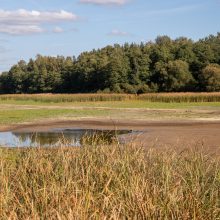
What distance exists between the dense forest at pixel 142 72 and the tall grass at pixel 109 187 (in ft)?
246

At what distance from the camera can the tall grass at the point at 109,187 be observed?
19.6 feet

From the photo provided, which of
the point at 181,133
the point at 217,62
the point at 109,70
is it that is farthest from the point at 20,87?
the point at 181,133

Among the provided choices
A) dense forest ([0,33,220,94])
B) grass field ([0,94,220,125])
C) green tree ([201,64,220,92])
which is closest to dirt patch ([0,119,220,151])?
grass field ([0,94,220,125])

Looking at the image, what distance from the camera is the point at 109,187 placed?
7.12 metres

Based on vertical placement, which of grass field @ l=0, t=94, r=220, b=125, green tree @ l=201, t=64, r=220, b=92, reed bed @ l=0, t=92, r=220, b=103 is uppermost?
green tree @ l=201, t=64, r=220, b=92

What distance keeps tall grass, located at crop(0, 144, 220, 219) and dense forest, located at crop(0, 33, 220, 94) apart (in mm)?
74899

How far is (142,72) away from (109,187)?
95.9 metres

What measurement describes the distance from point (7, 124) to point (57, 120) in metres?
4.97

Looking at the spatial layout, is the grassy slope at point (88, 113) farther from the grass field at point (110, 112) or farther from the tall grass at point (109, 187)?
the tall grass at point (109, 187)

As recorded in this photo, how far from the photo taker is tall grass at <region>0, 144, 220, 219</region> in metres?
5.99

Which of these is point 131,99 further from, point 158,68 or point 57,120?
point 57,120

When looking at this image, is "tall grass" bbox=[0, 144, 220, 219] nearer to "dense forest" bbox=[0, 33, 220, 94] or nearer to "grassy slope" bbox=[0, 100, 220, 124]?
"grassy slope" bbox=[0, 100, 220, 124]

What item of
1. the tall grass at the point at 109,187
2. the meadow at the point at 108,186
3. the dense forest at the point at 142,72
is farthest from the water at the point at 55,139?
the dense forest at the point at 142,72

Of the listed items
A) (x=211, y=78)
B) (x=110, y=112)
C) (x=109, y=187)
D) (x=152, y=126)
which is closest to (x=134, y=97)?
(x=211, y=78)
